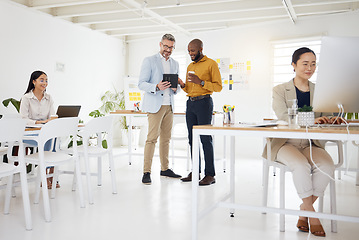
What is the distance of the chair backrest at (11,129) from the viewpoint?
2.30 m

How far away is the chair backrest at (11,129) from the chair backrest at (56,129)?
0.18 metres

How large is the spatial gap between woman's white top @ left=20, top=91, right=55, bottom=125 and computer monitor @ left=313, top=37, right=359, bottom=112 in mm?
2955

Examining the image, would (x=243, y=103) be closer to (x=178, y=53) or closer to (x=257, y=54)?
(x=257, y=54)

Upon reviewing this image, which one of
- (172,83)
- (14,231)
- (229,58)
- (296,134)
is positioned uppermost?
(229,58)

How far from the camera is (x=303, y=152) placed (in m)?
2.41

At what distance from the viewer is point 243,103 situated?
646cm

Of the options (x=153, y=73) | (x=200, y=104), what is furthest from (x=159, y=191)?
(x=153, y=73)

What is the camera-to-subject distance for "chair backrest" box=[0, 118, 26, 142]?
2.30m

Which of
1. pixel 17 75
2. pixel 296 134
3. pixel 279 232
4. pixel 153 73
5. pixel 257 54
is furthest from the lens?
pixel 257 54

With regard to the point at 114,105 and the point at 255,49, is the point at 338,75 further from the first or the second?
the point at 114,105

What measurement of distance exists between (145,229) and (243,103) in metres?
4.39

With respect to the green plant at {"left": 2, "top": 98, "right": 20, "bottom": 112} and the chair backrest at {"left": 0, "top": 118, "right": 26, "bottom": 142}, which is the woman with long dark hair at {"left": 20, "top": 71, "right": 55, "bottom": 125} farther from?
the chair backrest at {"left": 0, "top": 118, "right": 26, "bottom": 142}

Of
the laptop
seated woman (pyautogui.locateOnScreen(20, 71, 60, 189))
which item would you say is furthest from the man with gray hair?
seated woman (pyautogui.locateOnScreen(20, 71, 60, 189))

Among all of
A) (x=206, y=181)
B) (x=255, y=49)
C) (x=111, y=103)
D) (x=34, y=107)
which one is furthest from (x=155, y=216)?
(x=111, y=103)
